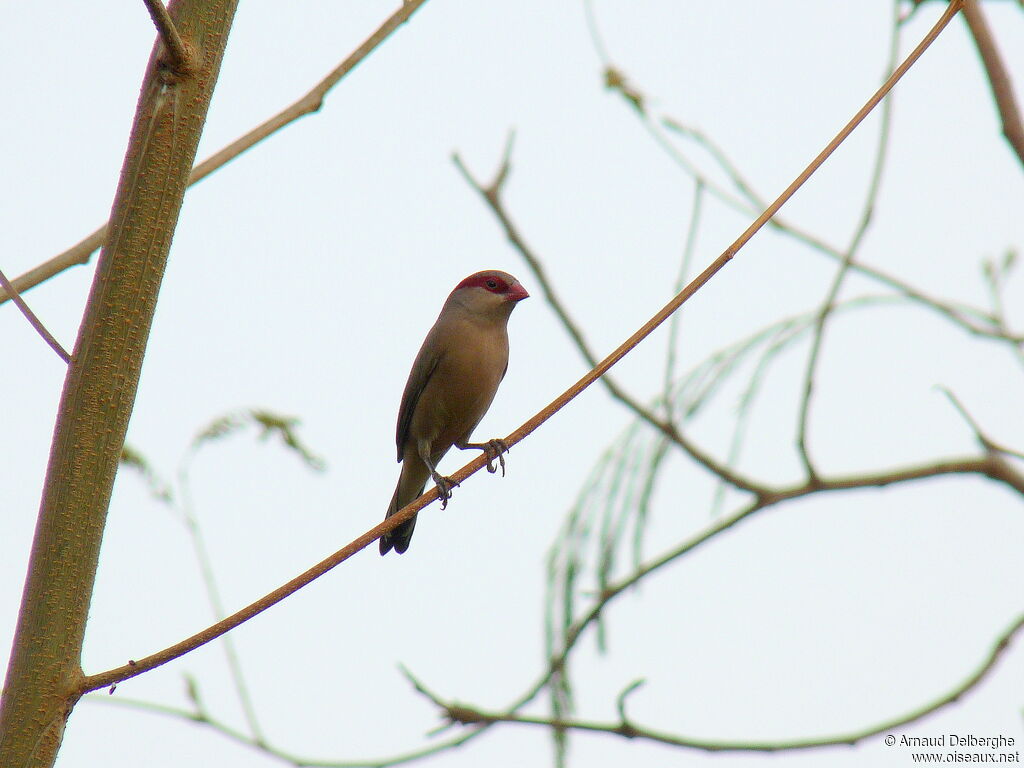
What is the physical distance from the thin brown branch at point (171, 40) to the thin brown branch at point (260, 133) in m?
0.28

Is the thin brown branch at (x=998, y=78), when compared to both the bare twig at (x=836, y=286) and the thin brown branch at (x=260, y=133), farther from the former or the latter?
the thin brown branch at (x=260, y=133)

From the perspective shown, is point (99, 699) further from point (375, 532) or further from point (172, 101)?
point (172, 101)

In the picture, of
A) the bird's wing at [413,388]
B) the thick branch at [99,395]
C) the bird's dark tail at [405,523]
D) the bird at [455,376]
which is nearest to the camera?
the thick branch at [99,395]

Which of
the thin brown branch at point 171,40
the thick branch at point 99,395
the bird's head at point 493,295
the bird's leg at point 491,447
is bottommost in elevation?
the thick branch at point 99,395

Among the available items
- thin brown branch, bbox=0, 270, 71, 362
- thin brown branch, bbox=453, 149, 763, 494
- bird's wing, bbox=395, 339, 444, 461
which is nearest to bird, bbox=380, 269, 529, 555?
bird's wing, bbox=395, 339, 444, 461

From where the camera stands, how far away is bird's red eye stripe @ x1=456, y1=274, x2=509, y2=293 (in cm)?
561

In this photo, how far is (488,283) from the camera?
5652 mm

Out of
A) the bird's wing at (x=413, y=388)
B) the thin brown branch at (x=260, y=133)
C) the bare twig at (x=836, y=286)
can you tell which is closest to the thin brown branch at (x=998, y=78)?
the bare twig at (x=836, y=286)

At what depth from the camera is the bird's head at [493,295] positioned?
219 inches

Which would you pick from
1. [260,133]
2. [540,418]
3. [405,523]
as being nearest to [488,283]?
[405,523]

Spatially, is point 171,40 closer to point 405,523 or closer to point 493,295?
point 493,295

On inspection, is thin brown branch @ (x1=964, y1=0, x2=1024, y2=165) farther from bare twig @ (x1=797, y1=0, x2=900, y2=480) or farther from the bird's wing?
the bird's wing

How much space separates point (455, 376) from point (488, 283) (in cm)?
57

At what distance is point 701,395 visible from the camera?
145 inches
